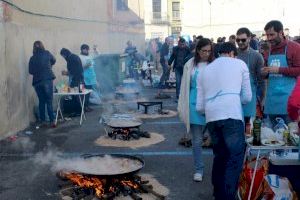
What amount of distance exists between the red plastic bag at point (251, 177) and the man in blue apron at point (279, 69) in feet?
3.51

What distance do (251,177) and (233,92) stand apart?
106 cm

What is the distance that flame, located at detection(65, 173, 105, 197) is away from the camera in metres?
5.44

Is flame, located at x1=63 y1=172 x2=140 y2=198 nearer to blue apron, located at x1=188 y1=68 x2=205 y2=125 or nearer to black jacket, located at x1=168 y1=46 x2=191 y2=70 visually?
blue apron, located at x1=188 y1=68 x2=205 y2=125

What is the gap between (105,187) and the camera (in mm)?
5473

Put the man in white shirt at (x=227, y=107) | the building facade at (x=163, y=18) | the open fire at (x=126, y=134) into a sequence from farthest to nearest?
the building facade at (x=163, y=18)
the open fire at (x=126, y=134)
the man in white shirt at (x=227, y=107)

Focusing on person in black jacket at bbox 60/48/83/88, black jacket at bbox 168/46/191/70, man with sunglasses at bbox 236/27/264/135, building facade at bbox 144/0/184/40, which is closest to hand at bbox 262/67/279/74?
man with sunglasses at bbox 236/27/264/135

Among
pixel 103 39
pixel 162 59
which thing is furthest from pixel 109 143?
pixel 103 39

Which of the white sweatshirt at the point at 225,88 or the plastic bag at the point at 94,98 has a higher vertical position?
the white sweatshirt at the point at 225,88

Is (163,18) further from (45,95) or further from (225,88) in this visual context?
(225,88)

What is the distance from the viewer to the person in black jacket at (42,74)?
10.0 meters

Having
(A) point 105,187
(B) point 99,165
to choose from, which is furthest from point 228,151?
(B) point 99,165

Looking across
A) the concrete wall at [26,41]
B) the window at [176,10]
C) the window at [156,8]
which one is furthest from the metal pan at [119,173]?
the window at [176,10]

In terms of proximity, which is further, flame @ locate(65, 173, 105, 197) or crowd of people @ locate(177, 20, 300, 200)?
flame @ locate(65, 173, 105, 197)

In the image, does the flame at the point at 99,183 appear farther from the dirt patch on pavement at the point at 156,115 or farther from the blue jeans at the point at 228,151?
the dirt patch on pavement at the point at 156,115
